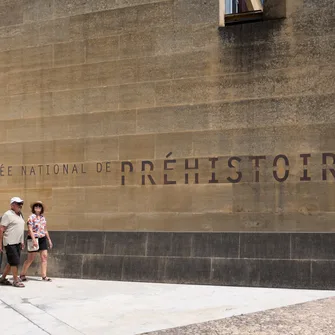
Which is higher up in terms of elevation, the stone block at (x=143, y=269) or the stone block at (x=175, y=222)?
the stone block at (x=175, y=222)

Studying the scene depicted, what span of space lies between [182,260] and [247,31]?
4660 mm

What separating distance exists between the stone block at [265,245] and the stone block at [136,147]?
103 inches

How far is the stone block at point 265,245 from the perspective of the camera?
10.2 metres

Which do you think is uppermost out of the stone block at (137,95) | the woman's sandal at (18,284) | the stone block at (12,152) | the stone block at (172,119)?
the stone block at (137,95)

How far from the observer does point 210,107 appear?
11094 millimetres

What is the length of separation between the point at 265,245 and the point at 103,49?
17.8 ft

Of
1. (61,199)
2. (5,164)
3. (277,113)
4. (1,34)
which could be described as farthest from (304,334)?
(1,34)

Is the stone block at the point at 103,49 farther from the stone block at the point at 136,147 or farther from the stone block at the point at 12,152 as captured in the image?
the stone block at the point at 12,152

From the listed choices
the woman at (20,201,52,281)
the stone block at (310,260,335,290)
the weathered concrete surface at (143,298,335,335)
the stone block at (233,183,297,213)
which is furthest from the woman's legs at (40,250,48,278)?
the stone block at (310,260,335,290)

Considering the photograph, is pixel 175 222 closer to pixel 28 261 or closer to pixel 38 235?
pixel 38 235

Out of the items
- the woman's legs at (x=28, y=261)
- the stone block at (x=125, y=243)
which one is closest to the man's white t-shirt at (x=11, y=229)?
the woman's legs at (x=28, y=261)

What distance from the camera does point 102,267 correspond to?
11578mm

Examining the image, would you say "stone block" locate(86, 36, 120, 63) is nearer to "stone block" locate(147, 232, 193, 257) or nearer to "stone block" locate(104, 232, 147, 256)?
"stone block" locate(104, 232, 147, 256)

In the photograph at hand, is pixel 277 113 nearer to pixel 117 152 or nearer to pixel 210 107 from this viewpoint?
pixel 210 107
